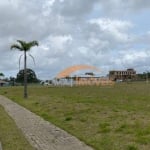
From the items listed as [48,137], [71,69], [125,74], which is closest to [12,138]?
[48,137]

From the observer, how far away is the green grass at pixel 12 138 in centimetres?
1277

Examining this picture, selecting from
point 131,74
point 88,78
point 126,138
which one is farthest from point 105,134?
point 131,74

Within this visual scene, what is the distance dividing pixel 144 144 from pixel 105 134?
236cm

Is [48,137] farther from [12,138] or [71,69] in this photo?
[71,69]

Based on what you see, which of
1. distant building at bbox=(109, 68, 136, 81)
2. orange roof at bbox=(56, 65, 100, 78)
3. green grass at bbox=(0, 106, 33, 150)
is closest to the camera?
green grass at bbox=(0, 106, 33, 150)

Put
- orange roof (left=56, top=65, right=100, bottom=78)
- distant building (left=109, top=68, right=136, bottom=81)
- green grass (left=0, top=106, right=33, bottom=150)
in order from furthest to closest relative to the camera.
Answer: distant building (left=109, top=68, right=136, bottom=81), orange roof (left=56, top=65, right=100, bottom=78), green grass (left=0, top=106, right=33, bottom=150)

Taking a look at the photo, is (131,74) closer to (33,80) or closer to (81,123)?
(33,80)

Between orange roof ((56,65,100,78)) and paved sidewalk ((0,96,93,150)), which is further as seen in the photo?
orange roof ((56,65,100,78))

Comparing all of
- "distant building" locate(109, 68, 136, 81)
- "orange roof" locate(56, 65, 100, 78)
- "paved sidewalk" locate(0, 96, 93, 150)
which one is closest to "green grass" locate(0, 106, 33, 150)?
"paved sidewalk" locate(0, 96, 93, 150)

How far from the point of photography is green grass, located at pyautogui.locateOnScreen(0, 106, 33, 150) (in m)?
12.8

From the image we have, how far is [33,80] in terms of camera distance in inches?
6934

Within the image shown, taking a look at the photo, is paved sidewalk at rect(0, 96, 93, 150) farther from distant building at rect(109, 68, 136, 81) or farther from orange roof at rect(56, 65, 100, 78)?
distant building at rect(109, 68, 136, 81)

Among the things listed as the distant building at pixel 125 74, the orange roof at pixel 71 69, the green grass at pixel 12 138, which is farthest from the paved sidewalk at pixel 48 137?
the distant building at pixel 125 74

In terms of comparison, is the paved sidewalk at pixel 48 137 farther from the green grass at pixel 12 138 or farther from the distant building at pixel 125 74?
the distant building at pixel 125 74
